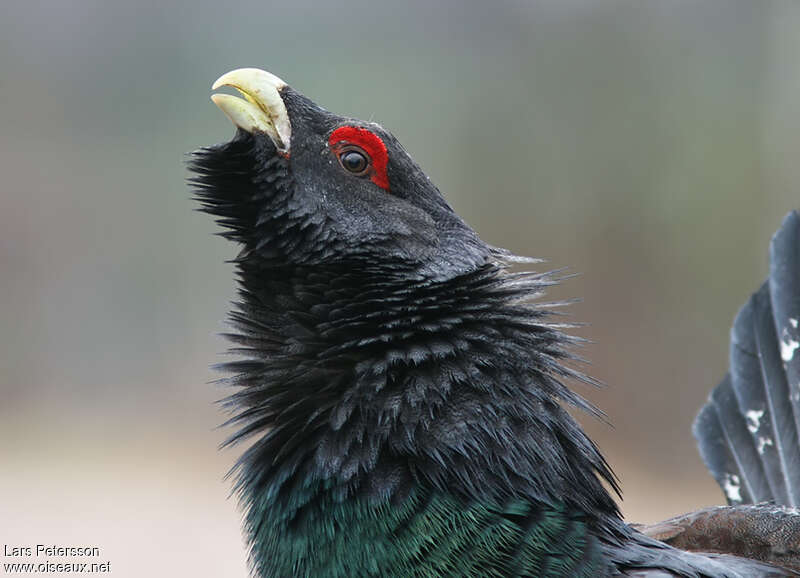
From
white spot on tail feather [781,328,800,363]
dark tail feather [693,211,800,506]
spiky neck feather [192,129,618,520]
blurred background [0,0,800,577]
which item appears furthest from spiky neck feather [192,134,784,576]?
blurred background [0,0,800,577]

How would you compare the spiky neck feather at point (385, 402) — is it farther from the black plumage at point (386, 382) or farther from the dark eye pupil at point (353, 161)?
the dark eye pupil at point (353, 161)

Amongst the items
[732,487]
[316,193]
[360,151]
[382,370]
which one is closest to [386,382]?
[382,370]

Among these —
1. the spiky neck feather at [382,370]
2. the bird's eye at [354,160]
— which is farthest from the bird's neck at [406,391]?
the bird's eye at [354,160]

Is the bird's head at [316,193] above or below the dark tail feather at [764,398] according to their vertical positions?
below

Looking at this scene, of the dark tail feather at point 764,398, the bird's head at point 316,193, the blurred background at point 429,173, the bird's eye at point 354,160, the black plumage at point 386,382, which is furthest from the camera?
the blurred background at point 429,173

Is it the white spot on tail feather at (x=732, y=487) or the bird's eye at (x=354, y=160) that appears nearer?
the bird's eye at (x=354, y=160)

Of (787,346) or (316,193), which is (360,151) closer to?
(316,193)

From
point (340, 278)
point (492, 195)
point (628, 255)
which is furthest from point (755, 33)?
point (340, 278)
